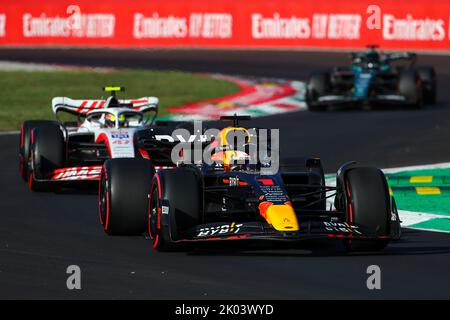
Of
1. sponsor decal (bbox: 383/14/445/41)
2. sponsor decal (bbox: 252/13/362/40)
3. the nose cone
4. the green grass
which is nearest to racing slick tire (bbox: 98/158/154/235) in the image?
the nose cone

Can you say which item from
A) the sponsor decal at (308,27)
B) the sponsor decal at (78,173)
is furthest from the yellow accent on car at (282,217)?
the sponsor decal at (308,27)

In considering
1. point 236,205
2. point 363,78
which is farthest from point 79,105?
point 363,78

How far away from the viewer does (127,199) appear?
1203 cm

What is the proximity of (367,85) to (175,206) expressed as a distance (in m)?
15.8

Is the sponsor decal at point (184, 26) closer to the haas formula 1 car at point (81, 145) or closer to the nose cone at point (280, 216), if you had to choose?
the haas formula 1 car at point (81, 145)

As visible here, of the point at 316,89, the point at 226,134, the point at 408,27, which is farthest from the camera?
the point at 408,27

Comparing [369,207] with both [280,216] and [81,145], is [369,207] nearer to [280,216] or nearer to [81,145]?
[280,216]

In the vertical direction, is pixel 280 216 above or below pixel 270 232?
above

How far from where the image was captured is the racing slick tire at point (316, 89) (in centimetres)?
2658

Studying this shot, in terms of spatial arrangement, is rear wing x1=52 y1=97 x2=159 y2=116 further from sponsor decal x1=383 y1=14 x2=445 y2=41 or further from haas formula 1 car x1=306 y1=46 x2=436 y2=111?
sponsor decal x1=383 y1=14 x2=445 y2=41

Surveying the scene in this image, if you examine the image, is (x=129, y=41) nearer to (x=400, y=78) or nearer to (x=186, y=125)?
(x=400, y=78)

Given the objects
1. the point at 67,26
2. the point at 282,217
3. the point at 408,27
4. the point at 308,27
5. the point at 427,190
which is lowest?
the point at 427,190

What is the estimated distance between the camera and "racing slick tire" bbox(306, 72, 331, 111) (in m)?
26.6
